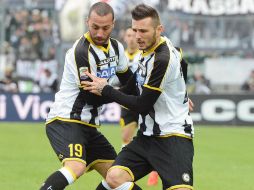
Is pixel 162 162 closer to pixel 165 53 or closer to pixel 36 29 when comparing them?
pixel 165 53

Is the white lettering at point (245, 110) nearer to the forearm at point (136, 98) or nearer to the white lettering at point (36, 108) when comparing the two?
the white lettering at point (36, 108)

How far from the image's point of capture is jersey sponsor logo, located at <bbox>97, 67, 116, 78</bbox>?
7.64 m

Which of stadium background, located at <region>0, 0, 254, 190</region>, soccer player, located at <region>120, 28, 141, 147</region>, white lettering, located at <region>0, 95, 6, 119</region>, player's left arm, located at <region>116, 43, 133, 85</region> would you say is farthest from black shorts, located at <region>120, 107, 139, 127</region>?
white lettering, located at <region>0, 95, 6, 119</region>

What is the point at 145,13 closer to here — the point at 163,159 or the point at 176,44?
the point at 163,159

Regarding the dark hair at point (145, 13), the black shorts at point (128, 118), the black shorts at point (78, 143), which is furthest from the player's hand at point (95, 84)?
the black shorts at point (128, 118)

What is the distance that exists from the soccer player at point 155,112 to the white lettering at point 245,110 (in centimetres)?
1327

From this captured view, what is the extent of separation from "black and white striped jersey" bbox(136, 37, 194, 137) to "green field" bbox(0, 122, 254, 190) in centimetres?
317

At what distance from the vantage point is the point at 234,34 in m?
23.2

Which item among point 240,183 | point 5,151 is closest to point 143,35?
point 240,183

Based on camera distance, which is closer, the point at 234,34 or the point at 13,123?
the point at 13,123

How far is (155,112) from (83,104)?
0.84m

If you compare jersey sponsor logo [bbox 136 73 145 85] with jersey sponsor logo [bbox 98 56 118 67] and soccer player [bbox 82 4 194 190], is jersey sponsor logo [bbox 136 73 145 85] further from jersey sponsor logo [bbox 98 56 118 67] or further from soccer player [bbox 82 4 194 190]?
jersey sponsor logo [bbox 98 56 118 67]

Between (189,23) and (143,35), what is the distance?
54.3ft

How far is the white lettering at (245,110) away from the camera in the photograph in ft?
67.1
